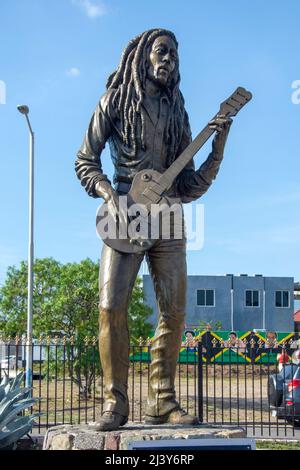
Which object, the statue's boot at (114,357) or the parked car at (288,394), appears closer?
the statue's boot at (114,357)

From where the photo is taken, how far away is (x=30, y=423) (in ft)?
20.2

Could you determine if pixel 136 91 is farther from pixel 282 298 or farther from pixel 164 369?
pixel 282 298

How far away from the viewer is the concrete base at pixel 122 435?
4.30 metres

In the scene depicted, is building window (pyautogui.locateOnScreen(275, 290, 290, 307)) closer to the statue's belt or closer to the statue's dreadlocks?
the statue's dreadlocks

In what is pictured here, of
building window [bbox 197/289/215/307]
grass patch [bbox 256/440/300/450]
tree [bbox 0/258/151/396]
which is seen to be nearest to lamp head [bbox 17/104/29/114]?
tree [bbox 0/258/151/396]

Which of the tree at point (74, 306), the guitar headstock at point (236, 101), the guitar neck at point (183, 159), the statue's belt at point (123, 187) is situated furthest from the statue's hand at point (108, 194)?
the tree at point (74, 306)

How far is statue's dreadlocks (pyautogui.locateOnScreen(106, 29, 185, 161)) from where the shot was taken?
496cm

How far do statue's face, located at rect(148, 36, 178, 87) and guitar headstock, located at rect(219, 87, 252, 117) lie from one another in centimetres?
51

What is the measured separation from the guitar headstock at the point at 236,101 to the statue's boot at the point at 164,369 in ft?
4.84

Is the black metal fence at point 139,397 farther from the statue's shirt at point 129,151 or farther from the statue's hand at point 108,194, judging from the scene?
the statue's hand at point 108,194

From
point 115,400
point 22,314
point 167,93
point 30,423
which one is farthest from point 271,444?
point 22,314

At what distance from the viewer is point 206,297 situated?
37094 mm
